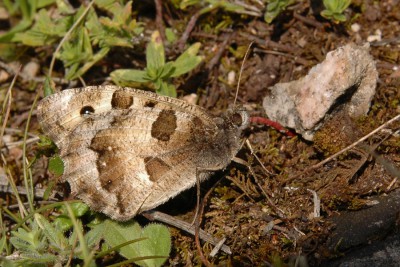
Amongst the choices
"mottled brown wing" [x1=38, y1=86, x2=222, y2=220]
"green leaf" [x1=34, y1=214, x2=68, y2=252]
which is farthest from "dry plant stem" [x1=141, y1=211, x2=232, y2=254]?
"green leaf" [x1=34, y1=214, x2=68, y2=252]

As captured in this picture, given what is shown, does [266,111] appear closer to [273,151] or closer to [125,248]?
[273,151]

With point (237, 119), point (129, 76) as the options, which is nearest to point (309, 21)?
point (237, 119)

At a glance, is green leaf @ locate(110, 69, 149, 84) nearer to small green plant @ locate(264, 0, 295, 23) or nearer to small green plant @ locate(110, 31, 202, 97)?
small green plant @ locate(110, 31, 202, 97)

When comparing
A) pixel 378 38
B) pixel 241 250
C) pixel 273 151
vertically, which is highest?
pixel 378 38

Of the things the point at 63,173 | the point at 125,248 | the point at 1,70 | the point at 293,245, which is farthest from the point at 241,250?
the point at 1,70

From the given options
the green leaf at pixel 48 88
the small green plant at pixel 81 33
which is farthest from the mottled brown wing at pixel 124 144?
the small green plant at pixel 81 33
